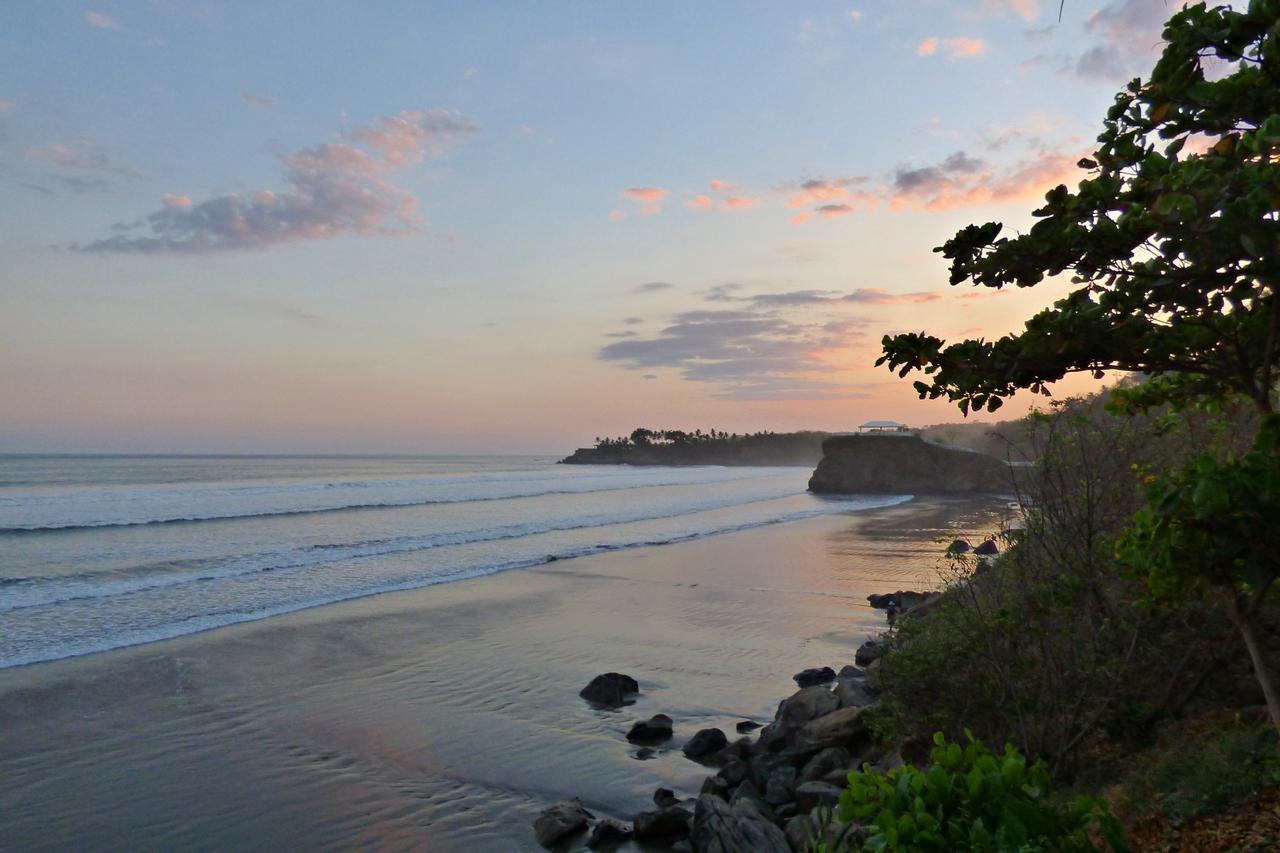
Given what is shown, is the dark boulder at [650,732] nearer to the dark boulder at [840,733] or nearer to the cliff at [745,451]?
the dark boulder at [840,733]

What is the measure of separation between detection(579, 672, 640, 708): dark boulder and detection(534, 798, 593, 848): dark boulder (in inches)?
146

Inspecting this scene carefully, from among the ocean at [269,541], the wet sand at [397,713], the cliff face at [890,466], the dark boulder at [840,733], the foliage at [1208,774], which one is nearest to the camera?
the foliage at [1208,774]

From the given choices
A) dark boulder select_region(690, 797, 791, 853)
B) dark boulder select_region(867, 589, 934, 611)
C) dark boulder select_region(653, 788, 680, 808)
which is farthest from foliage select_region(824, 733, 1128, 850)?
dark boulder select_region(867, 589, 934, 611)

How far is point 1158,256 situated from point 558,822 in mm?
6362

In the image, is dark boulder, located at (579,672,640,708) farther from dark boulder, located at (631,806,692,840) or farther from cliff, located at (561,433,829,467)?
cliff, located at (561,433,829,467)

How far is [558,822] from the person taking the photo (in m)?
7.61

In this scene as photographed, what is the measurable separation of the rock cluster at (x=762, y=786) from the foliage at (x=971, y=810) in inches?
126

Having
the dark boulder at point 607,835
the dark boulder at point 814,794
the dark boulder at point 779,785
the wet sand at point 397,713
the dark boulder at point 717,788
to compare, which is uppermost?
the dark boulder at point 814,794

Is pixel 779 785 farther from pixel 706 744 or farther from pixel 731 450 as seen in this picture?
pixel 731 450

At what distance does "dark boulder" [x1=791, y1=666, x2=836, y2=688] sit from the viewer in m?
12.3

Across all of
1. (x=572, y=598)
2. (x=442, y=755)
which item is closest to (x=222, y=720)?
(x=442, y=755)

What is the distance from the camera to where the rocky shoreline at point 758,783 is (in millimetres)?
6949

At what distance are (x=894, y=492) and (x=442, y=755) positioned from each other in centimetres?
5761

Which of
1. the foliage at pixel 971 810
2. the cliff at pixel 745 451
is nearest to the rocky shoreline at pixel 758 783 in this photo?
the foliage at pixel 971 810
